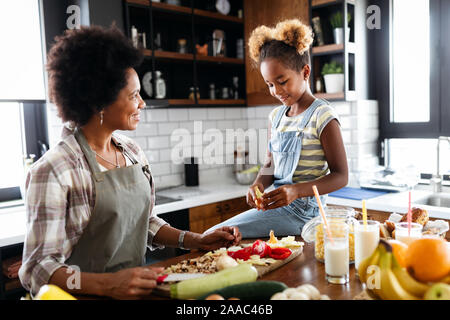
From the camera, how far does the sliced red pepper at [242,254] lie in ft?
4.73

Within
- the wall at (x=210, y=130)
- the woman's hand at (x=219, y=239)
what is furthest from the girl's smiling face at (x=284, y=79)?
the wall at (x=210, y=130)

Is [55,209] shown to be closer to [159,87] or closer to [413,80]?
[159,87]

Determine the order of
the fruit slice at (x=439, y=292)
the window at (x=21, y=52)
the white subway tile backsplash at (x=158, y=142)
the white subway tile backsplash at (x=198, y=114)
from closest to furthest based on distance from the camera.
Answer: the fruit slice at (x=439, y=292) → the window at (x=21, y=52) → the white subway tile backsplash at (x=158, y=142) → the white subway tile backsplash at (x=198, y=114)

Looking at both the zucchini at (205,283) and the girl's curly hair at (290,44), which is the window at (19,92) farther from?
the zucchini at (205,283)

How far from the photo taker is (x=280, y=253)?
1.45 m

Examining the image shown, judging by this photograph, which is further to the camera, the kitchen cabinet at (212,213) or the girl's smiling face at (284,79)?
the kitchen cabinet at (212,213)

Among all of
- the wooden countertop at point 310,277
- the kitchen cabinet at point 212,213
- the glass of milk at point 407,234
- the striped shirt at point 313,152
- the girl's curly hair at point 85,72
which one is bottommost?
the kitchen cabinet at point 212,213

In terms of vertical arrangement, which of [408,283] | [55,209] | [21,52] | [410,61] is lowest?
[408,283]

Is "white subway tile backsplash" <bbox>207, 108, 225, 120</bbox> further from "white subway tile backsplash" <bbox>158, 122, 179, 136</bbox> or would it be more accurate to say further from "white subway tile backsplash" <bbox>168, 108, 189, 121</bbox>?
"white subway tile backsplash" <bbox>158, 122, 179, 136</bbox>

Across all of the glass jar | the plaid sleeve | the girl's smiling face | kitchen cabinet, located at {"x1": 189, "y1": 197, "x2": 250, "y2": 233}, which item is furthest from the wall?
the glass jar

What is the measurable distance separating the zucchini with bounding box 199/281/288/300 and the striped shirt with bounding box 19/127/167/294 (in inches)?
22.5

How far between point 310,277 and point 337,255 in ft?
0.42

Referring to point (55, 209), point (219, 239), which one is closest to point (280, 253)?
point (219, 239)

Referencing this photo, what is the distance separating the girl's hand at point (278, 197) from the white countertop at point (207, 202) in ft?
3.94
